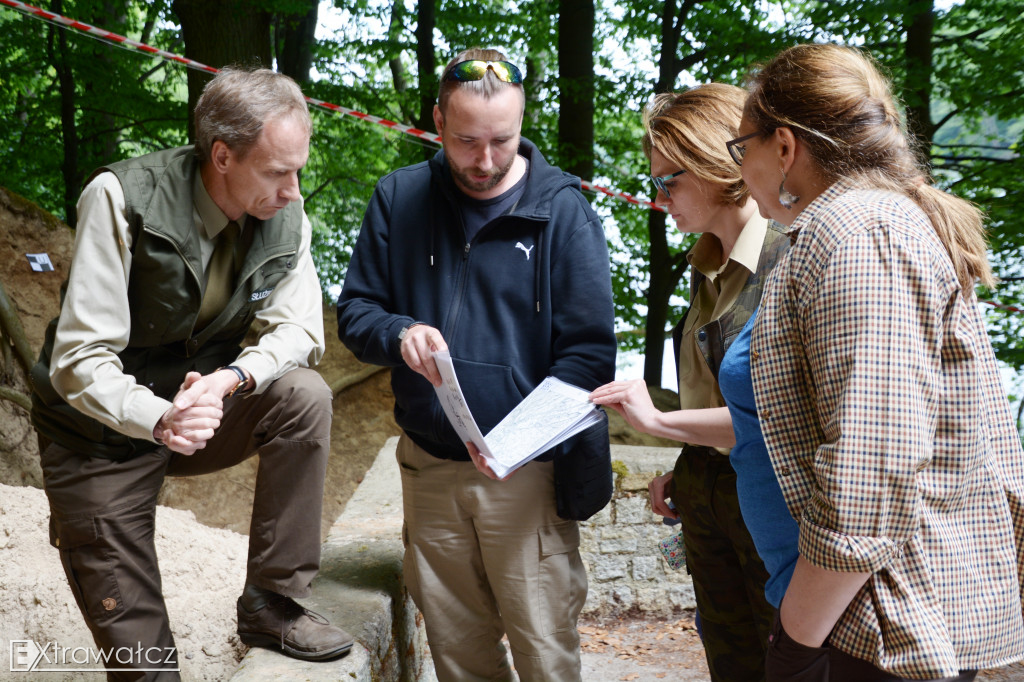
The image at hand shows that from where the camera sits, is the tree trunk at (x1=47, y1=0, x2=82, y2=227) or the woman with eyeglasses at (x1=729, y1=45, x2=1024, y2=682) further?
the tree trunk at (x1=47, y1=0, x2=82, y2=227)

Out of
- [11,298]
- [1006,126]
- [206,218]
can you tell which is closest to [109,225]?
[206,218]

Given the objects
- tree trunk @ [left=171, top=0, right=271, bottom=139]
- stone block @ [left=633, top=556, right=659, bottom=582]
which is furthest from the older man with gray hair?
tree trunk @ [left=171, top=0, right=271, bottom=139]

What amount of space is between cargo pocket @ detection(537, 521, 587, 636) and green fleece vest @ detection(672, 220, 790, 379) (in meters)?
0.69

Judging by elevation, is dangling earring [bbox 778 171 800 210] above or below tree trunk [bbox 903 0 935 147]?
below

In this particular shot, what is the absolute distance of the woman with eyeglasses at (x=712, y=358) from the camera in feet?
6.93

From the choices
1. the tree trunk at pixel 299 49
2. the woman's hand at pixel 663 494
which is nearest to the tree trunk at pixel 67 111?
the tree trunk at pixel 299 49

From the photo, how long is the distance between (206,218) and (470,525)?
1167 mm

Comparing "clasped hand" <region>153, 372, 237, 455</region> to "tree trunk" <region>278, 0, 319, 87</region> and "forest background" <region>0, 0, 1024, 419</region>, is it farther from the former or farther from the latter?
"tree trunk" <region>278, 0, 319, 87</region>

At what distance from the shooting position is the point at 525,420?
2.26m

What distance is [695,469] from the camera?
2.31 metres

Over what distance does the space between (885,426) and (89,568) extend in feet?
6.77

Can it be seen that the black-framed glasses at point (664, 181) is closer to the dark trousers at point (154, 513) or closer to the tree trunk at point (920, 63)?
the dark trousers at point (154, 513)

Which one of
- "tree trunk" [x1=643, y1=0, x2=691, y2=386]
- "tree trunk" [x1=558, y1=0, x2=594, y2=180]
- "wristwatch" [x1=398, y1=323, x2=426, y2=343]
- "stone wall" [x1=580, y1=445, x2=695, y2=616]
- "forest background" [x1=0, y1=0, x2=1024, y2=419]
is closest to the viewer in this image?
"wristwatch" [x1=398, y1=323, x2=426, y2=343]

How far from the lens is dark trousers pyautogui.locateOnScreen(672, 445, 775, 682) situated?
2205 mm
